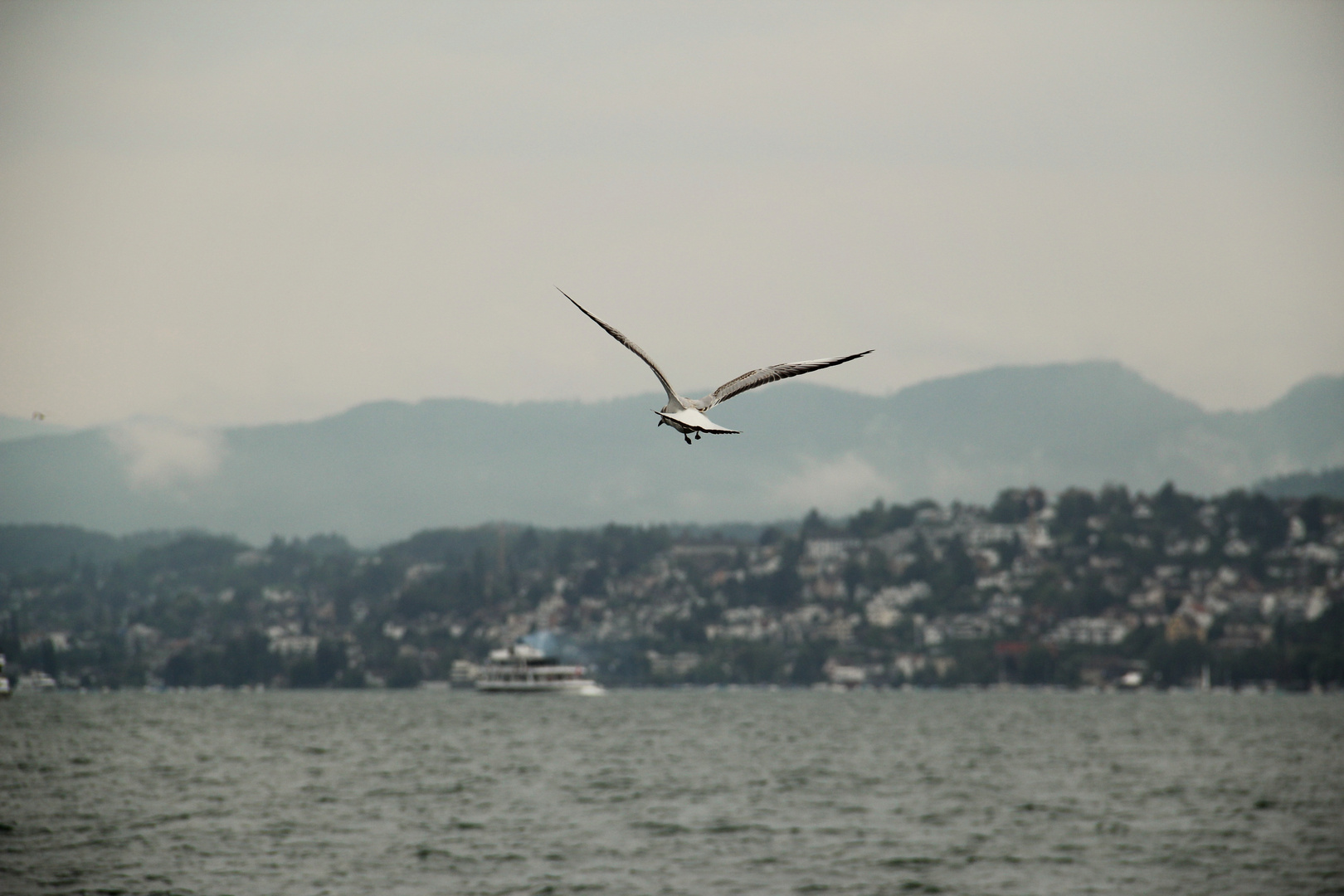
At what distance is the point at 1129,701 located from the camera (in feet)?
586

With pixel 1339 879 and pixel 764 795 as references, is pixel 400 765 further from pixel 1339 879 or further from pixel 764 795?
pixel 1339 879

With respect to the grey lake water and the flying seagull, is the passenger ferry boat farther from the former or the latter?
the flying seagull

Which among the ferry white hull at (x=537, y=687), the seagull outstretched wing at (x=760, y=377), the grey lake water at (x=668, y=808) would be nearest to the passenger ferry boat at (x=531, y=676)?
the ferry white hull at (x=537, y=687)

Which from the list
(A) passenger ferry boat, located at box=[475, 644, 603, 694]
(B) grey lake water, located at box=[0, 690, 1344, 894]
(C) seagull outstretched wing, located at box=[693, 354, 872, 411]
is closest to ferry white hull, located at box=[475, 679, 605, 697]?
(A) passenger ferry boat, located at box=[475, 644, 603, 694]

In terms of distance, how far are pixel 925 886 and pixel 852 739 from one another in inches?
2473

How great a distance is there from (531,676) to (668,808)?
118847 millimetres

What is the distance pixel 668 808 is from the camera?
64.8m

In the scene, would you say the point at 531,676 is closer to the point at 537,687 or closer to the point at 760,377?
the point at 537,687

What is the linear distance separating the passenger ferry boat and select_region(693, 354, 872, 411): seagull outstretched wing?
164 m

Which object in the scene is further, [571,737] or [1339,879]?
[571,737]

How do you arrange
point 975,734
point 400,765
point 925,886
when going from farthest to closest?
point 975,734 < point 400,765 < point 925,886

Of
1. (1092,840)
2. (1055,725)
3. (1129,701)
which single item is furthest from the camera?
(1129,701)

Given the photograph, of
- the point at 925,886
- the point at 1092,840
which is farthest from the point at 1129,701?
the point at 925,886

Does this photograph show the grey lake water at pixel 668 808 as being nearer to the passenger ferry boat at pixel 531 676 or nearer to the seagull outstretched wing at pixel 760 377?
the seagull outstretched wing at pixel 760 377
